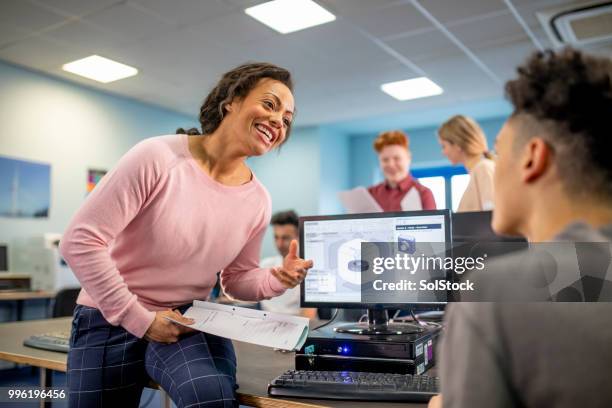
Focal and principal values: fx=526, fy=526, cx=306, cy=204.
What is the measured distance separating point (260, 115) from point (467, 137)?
5.49 feet

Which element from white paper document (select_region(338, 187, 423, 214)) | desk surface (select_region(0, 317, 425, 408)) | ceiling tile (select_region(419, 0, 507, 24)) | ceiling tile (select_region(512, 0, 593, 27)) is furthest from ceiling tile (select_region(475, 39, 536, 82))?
desk surface (select_region(0, 317, 425, 408))

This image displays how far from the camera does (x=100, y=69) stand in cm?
481

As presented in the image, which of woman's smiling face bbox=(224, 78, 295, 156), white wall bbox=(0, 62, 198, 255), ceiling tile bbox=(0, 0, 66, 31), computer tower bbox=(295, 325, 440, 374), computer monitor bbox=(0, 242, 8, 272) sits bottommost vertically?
computer tower bbox=(295, 325, 440, 374)

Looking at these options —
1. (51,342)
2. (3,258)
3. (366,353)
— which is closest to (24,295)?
(3,258)

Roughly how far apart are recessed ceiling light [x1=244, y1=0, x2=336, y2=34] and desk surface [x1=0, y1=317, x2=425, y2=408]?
2.60 metres

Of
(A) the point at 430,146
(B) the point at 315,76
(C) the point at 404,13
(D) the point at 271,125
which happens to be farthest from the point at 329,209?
(D) the point at 271,125

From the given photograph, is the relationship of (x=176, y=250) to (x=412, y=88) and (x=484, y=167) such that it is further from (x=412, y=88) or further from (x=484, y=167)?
(x=412, y=88)

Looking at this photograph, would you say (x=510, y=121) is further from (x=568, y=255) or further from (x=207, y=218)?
(x=207, y=218)

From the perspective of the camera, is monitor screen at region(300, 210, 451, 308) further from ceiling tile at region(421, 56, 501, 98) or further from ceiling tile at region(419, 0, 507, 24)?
ceiling tile at region(421, 56, 501, 98)

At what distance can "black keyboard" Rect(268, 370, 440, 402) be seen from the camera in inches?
40.1

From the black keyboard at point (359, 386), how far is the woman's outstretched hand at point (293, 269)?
304 mm

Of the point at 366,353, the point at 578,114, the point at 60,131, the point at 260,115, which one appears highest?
the point at 60,131

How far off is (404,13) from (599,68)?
11.2ft

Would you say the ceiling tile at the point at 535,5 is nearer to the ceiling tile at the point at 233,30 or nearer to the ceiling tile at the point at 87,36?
the ceiling tile at the point at 233,30
